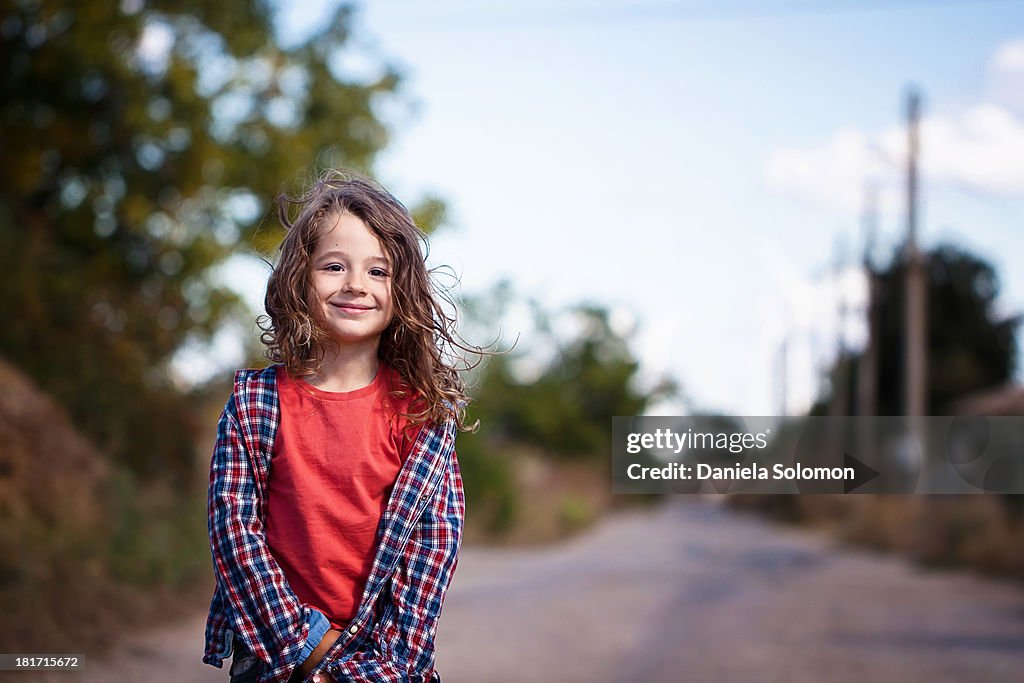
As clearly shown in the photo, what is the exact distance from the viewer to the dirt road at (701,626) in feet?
23.8

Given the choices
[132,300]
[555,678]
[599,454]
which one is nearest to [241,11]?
[132,300]

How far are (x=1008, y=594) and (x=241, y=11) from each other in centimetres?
1052

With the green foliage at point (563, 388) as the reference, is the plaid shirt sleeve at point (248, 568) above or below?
below

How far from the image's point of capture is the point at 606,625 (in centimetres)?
957

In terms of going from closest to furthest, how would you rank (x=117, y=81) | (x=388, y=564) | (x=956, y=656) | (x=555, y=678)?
(x=388, y=564) < (x=555, y=678) < (x=956, y=656) < (x=117, y=81)

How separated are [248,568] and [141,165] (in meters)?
11.8

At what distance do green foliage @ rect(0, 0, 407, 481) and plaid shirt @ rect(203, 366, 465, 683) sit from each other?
8280mm

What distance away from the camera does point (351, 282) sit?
2.17 metres

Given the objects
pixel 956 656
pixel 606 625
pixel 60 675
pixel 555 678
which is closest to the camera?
pixel 60 675

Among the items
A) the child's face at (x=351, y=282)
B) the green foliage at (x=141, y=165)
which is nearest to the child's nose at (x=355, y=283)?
the child's face at (x=351, y=282)

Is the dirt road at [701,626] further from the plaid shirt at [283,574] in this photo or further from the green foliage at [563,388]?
the green foliage at [563,388]

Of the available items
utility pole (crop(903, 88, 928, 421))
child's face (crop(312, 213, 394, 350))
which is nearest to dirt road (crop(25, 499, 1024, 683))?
utility pole (crop(903, 88, 928, 421))

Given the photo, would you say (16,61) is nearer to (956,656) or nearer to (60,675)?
(60,675)

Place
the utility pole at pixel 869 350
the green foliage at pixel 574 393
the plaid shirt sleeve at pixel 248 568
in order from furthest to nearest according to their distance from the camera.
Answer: the green foliage at pixel 574 393, the utility pole at pixel 869 350, the plaid shirt sleeve at pixel 248 568
